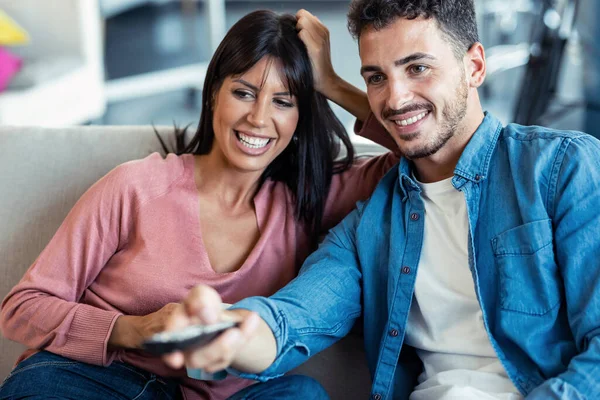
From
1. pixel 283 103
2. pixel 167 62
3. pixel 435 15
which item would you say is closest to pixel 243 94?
pixel 283 103

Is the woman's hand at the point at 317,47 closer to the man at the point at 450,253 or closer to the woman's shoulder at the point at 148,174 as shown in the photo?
the man at the point at 450,253

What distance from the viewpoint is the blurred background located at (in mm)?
3393

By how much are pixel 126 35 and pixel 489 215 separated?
5357mm

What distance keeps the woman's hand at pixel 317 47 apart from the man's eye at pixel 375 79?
19 centimetres

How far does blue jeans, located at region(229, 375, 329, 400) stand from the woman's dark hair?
0.40 meters

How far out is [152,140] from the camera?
73.0 inches

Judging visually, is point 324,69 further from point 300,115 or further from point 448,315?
point 448,315

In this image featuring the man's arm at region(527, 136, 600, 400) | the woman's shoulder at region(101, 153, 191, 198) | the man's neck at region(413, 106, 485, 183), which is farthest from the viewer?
the woman's shoulder at region(101, 153, 191, 198)

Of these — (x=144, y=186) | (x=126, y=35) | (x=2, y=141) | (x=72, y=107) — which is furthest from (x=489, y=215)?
(x=126, y=35)

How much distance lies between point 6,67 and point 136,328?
93.4 inches

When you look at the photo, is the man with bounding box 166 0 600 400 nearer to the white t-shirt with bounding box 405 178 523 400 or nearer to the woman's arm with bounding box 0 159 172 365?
the white t-shirt with bounding box 405 178 523 400

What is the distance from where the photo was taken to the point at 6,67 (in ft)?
11.2

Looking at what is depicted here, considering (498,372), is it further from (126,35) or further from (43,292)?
(126,35)

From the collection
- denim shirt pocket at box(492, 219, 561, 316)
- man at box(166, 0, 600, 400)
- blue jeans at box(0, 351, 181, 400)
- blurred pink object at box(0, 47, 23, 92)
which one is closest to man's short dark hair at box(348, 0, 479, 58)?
man at box(166, 0, 600, 400)
